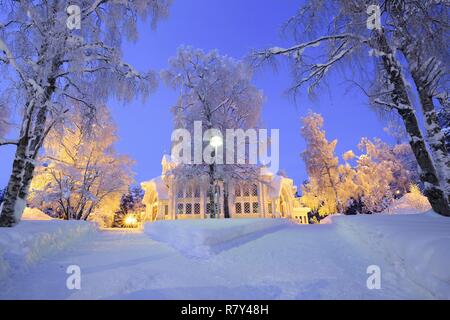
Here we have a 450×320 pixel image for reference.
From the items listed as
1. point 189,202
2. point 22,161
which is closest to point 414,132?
point 22,161

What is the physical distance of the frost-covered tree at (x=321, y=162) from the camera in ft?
83.1

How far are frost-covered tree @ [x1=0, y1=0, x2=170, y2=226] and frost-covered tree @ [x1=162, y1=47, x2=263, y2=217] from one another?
687 centimetres

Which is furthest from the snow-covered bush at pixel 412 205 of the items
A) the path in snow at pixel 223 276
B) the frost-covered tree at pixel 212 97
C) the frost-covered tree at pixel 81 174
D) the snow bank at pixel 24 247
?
the snow bank at pixel 24 247

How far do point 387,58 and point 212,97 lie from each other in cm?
1048

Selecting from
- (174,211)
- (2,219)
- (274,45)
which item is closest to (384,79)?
(274,45)

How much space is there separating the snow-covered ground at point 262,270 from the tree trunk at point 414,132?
547 millimetres

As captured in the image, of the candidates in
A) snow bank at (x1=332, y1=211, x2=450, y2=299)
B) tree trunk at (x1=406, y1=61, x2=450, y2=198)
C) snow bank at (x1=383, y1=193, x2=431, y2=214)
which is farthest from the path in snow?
snow bank at (x1=383, y1=193, x2=431, y2=214)

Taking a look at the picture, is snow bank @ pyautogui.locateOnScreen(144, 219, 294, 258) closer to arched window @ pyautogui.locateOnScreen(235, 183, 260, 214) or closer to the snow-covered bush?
arched window @ pyautogui.locateOnScreen(235, 183, 260, 214)

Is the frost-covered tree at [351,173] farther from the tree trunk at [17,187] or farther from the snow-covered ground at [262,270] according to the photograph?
the tree trunk at [17,187]

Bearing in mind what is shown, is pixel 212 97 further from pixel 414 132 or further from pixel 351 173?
pixel 351 173

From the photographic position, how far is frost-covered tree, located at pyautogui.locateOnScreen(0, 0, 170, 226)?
269 inches

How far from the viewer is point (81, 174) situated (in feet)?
59.7
